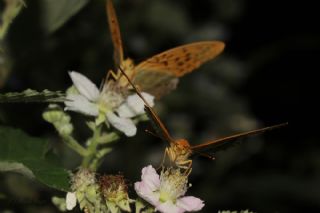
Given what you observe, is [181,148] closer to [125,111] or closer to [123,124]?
[123,124]

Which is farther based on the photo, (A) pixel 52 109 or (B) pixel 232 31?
(B) pixel 232 31

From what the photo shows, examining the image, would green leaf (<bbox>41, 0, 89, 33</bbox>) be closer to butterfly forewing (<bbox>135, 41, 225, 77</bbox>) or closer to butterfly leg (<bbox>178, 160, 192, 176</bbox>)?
butterfly forewing (<bbox>135, 41, 225, 77</bbox>)

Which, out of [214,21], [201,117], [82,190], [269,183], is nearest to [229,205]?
[269,183]

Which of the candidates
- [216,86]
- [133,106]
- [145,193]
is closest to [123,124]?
[133,106]

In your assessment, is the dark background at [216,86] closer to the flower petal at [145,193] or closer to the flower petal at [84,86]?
the flower petal at [84,86]

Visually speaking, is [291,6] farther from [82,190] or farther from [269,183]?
[82,190]

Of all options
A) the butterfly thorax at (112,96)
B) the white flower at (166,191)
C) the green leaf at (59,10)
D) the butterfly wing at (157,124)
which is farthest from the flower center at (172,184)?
the green leaf at (59,10)
